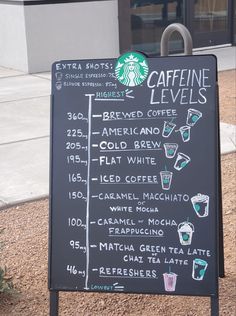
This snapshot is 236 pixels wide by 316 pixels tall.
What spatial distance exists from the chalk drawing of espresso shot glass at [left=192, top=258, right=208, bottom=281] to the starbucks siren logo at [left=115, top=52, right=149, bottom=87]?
37.9 inches

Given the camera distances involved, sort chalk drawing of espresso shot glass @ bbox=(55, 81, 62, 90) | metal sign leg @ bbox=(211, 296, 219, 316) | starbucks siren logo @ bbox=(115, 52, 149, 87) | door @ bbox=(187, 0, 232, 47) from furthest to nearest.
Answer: door @ bbox=(187, 0, 232, 47) < chalk drawing of espresso shot glass @ bbox=(55, 81, 62, 90) < starbucks siren logo @ bbox=(115, 52, 149, 87) < metal sign leg @ bbox=(211, 296, 219, 316)

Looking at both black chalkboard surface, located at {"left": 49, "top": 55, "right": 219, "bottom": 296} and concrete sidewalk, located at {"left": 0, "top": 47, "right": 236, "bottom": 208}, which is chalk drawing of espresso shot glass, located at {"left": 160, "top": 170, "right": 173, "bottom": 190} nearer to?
black chalkboard surface, located at {"left": 49, "top": 55, "right": 219, "bottom": 296}

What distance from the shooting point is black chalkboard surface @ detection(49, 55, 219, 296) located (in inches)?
132

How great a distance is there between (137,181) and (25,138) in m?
4.15

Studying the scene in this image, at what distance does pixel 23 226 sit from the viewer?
16.4ft

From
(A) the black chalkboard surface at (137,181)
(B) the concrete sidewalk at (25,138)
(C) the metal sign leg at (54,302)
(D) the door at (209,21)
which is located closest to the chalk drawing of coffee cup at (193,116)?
(A) the black chalkboard surface at (137,181)

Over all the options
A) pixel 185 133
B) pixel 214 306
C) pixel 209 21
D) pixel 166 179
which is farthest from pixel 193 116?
pixel 209 21

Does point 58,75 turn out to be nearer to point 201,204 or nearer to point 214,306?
point 201,204

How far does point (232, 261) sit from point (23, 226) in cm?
161

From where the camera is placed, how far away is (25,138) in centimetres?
740

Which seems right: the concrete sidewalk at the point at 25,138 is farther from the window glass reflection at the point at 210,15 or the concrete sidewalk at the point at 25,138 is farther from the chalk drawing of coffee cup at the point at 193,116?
the window glass reflection at the point at 210,15

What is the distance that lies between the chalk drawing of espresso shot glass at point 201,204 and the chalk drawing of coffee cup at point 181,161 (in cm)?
17

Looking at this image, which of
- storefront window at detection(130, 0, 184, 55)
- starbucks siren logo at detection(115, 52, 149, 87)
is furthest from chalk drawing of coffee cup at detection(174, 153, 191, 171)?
storefront window at detection(130, 0, 184, 55)

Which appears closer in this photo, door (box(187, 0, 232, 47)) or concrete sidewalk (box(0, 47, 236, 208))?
concrete sidewalk (box(0, 47, 236, 208))
